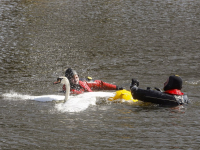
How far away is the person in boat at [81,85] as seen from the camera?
15125 millimetres

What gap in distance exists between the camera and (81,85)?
15.4 meters

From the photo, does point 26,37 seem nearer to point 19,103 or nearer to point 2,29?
point 2,29

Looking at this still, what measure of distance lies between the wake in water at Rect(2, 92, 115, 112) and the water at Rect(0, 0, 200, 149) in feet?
0.13

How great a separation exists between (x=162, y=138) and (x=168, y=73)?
8.27 m

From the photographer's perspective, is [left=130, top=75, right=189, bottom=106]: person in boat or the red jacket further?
the red jacket

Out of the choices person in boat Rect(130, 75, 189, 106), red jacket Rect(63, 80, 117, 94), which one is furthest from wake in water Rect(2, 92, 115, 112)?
person in boat Rect(130, 75, 189, 106)

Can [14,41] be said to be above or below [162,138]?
above

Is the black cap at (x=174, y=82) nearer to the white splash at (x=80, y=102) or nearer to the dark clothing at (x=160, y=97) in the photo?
the dark clothing at (x=160, y=97)

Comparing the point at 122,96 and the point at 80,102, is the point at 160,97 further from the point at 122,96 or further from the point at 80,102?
the point at 80,102

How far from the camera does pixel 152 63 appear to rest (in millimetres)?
20453

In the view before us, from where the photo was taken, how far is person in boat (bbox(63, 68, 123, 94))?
1512 centimetres

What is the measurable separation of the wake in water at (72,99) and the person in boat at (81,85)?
68 cm

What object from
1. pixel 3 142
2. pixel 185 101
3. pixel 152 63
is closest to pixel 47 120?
pixel 3 142

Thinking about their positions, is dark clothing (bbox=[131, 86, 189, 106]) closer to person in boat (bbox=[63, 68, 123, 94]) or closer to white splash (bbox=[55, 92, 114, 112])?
white splash (bbox=[55, 92, 114, 112])
